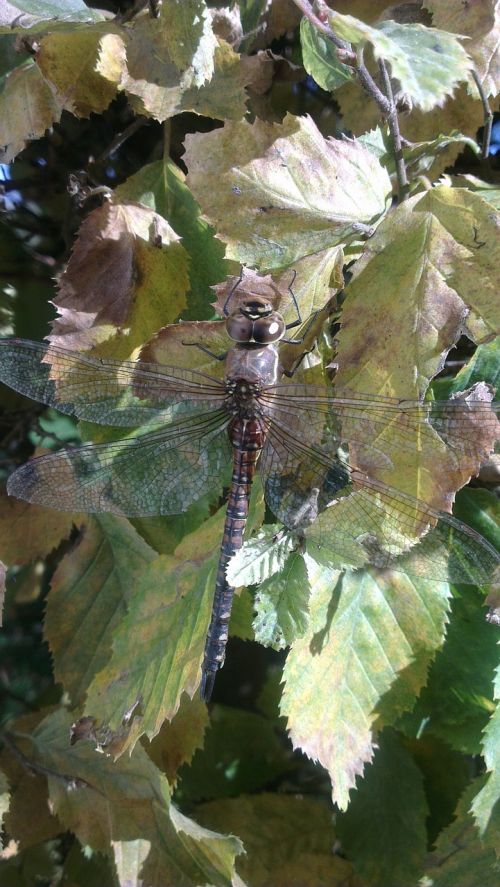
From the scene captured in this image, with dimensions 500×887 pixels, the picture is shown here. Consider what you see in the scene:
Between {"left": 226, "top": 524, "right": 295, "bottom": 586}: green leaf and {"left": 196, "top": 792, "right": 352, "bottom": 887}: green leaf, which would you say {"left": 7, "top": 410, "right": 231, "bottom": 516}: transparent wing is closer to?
{"left": 226, "top": 524, "right": 295, "bottom": 586}: green leaf

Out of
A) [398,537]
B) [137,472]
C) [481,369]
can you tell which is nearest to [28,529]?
[137,472]

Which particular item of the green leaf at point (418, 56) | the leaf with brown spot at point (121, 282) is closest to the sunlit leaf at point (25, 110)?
the leaf with brown spot at point (121, 282)

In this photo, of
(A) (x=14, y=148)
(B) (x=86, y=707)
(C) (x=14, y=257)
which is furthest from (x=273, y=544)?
(C) (x=14, y=257)

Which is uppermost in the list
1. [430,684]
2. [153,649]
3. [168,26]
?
[168,26]

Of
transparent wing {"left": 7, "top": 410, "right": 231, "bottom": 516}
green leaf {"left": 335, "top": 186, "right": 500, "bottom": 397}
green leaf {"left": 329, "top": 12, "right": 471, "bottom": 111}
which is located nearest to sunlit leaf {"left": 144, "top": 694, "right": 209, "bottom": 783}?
transparent wing {"left": 7, "top": 410, "right": 231, "bottom": 516}

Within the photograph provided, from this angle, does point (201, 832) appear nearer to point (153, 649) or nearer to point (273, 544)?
point (153, 649)

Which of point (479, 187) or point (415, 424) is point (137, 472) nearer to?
point (415, 424)
